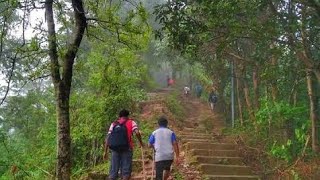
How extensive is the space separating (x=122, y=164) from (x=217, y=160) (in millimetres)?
3992

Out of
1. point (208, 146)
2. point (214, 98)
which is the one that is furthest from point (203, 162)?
point (214, 98)

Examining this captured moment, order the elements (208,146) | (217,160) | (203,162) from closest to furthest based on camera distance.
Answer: (203,162) < (217,160) < (208,146)

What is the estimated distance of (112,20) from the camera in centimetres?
653

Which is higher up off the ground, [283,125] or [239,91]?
[239,91]

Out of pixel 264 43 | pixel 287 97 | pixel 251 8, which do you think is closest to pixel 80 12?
pixel 251 8

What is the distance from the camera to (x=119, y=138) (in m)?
8.03

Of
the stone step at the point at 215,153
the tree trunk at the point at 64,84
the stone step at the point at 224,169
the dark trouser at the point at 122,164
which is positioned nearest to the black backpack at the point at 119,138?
the dark trouser at the point at 122,164

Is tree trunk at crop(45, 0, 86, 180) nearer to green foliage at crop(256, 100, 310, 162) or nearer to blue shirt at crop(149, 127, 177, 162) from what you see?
blue shirt at crop(149, 127, 177, 162)

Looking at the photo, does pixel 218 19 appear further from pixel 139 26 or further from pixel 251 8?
pixel 139 26

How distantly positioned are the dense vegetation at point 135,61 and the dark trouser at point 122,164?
4.09ft

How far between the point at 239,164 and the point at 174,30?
4.96m

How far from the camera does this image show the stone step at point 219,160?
11.2 m

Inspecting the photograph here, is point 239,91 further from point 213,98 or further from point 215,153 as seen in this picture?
point 215,153

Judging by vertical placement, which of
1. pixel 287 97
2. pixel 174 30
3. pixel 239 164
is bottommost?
pixel 239 164
